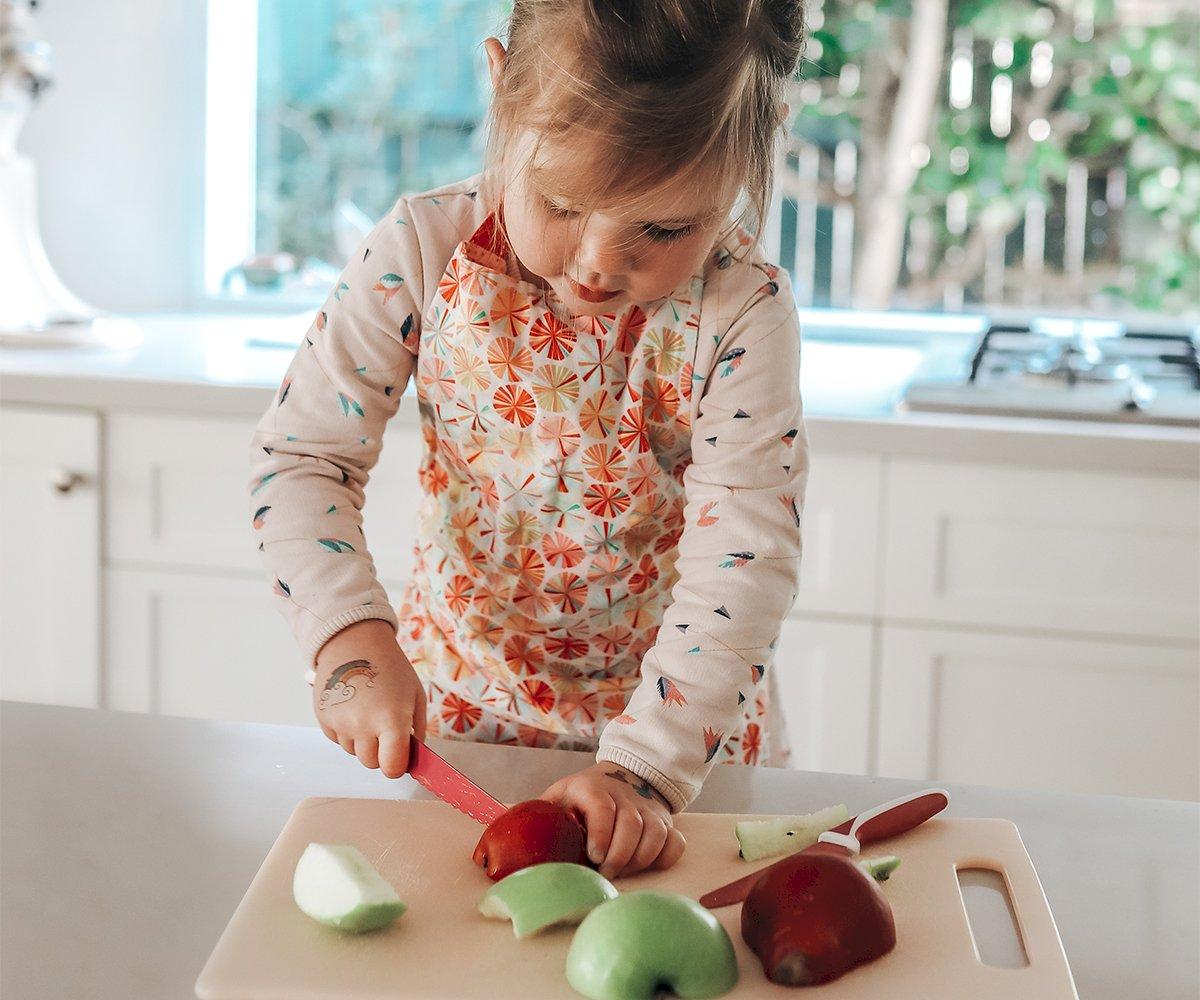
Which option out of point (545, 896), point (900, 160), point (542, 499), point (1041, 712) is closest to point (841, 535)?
point (1041, 712)

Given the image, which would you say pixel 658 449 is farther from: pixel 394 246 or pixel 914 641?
pixel 914 641

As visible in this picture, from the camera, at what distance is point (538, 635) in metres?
1.00

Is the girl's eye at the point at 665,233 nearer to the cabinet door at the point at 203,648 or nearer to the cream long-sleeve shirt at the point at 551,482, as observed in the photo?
the cream long-sleeve shirt at the point at 551,482

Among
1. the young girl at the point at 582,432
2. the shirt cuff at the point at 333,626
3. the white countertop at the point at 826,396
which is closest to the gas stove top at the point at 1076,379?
the white countertop at the point at 826,396

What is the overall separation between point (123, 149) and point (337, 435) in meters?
1.47

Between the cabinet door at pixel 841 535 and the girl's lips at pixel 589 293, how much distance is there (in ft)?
2.23

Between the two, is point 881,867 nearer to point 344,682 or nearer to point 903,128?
point 344,682

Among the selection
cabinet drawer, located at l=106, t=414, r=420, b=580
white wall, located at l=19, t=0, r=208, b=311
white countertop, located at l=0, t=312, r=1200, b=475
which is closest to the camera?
white countertop, located at l=0, t=312, r=1200, b=475

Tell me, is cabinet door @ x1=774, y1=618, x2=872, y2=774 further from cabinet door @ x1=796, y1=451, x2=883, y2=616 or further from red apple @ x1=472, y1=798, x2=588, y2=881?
red apple @ x1=472, y1=798, x2=588, y2=881

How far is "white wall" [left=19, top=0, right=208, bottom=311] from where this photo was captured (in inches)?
84.5

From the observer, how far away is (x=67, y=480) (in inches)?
62.4

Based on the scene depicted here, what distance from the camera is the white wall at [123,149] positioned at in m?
2.15

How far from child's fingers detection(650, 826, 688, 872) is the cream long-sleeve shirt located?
0.07 m

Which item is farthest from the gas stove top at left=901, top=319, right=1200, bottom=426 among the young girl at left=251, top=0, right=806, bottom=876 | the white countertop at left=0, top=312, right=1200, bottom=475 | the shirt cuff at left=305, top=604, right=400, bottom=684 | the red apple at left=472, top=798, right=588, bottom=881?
the red apple at left=472, top=798, right=588, bottom=881
